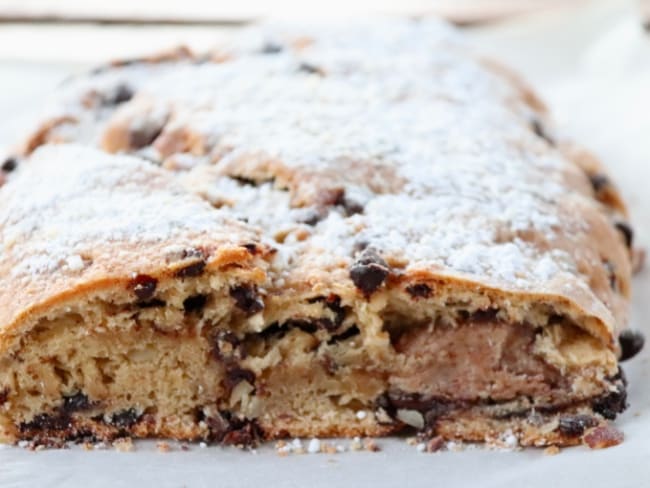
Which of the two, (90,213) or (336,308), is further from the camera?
(90,213)

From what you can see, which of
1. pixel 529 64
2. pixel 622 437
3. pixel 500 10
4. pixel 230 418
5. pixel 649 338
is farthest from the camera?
pixel 500 10

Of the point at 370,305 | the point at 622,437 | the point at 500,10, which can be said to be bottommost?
the point at 500,10

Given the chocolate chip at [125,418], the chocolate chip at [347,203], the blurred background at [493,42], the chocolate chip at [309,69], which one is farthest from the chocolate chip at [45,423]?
the blurred background at [493,42]

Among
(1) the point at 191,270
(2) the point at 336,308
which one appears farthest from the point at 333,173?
(1) the point at 191,270

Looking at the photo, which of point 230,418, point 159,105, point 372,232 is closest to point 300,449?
point 230,418

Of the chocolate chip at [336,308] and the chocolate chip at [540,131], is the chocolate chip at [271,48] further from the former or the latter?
the chocolate chip at [336,308]

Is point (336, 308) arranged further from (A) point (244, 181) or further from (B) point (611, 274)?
(B) point (611, 274)

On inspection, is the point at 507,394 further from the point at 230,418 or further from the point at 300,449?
the point at 230,418

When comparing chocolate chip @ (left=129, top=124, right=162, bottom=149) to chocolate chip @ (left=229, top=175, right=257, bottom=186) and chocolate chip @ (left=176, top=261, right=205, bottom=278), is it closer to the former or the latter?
chocolate chip @ (left=229, top=175, right=257, bottom=186)
